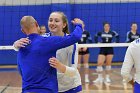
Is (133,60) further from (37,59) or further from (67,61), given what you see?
(37,59)

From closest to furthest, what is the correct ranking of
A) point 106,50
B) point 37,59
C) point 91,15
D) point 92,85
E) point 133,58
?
point 37,59
point 133,58
point 92,85
point 106,50
point 91,15

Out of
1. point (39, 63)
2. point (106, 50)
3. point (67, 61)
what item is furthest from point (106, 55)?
point (39, 63)

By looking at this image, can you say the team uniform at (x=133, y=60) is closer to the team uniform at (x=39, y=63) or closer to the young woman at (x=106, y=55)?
the team uniform at (x=39, y=63)

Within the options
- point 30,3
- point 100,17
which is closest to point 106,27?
point 100,17

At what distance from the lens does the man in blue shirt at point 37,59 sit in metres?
2.33

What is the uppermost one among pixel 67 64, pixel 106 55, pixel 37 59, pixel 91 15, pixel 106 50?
pixel 91 15

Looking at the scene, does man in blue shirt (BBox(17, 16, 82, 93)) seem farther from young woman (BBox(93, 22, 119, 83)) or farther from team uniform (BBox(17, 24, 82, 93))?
young woman (BBox(93, 22, 119, 83))

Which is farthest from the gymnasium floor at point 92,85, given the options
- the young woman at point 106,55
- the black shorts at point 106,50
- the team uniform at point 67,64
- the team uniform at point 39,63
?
the team uniform at point 39,63

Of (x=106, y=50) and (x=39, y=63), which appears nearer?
(x=39, y=63)

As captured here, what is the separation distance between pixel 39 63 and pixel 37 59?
33 mm

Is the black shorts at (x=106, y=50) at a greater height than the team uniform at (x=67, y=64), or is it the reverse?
the team uniform at (x=67, y=64)

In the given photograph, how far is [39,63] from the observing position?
2.35 meters

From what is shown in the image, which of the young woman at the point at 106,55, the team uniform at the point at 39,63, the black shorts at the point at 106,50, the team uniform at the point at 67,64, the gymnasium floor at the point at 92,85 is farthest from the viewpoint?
the black shorts at the point at 106,50

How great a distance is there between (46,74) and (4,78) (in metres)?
6.61
